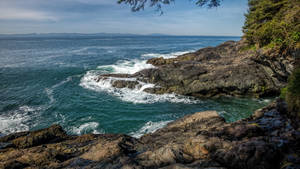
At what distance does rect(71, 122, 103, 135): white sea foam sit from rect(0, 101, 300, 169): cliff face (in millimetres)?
4955

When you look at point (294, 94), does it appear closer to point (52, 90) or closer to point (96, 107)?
point (96, 107)

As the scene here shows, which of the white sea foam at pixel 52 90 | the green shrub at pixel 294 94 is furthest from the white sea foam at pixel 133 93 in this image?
the green shrub at pixel 294 94

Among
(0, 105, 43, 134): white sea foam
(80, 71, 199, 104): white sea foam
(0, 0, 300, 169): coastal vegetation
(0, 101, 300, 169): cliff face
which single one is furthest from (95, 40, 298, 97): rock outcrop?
(0, 101, 300, 169): cliff face

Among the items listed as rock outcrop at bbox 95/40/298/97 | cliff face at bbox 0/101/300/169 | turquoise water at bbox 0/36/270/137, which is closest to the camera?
cliff face at bbox 0/101/300/169

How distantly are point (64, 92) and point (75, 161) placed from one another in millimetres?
18068

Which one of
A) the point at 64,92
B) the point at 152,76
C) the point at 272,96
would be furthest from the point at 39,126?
the point at 272,96

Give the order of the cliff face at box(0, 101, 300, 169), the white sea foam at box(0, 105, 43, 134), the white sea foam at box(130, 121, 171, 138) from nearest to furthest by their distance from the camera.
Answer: the cliff face at box(0, 101, 300, 169) → the white sea foam at box(130, 121, 171, 138) → the white sea foam at box(0, 105, 43, 134)

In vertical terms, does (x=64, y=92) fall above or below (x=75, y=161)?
below

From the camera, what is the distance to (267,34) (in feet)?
54.7

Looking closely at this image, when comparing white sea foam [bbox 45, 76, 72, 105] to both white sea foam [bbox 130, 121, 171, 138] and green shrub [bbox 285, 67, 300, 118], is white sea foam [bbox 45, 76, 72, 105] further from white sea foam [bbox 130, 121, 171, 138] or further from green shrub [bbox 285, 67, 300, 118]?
green shrub [bbox 285, 67, 300, 118]

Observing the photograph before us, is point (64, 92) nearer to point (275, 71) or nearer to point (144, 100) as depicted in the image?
point (144, 100)

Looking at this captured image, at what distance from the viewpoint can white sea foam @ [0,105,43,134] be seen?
41.3 ft

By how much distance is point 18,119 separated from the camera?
14016mm

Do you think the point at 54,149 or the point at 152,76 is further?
the point at 152,76
